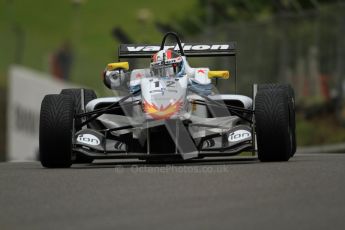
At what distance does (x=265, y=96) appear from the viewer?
1397cm

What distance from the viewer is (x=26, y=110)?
41.1m

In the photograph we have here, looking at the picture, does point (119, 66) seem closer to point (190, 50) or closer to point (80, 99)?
point (80, 99)

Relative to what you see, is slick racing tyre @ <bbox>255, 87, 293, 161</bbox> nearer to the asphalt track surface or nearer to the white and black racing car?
the white and black racing car

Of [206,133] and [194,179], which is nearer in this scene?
[194,179]

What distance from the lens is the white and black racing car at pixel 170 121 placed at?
45.2 feet

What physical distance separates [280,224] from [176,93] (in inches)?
245

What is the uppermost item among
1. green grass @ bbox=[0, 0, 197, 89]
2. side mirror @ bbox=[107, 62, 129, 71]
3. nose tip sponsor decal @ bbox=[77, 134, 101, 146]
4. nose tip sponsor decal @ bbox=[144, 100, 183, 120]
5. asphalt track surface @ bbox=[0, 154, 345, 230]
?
green grass @ bbox=[0, 0, 197, 89]

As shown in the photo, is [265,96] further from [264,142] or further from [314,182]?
[314,182]

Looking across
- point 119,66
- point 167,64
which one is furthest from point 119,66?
point 167,64

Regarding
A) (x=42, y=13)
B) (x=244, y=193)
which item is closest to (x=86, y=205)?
(x=244, y=193)

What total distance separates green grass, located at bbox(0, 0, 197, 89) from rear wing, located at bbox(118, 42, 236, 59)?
5498cm

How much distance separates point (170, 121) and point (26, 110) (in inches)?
1093

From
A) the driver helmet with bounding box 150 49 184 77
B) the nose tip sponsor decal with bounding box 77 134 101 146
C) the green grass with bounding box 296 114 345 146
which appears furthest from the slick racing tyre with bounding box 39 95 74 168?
the green grass with bounding box 296 114 345 146

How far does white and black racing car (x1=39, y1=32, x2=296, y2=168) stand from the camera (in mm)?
13789
